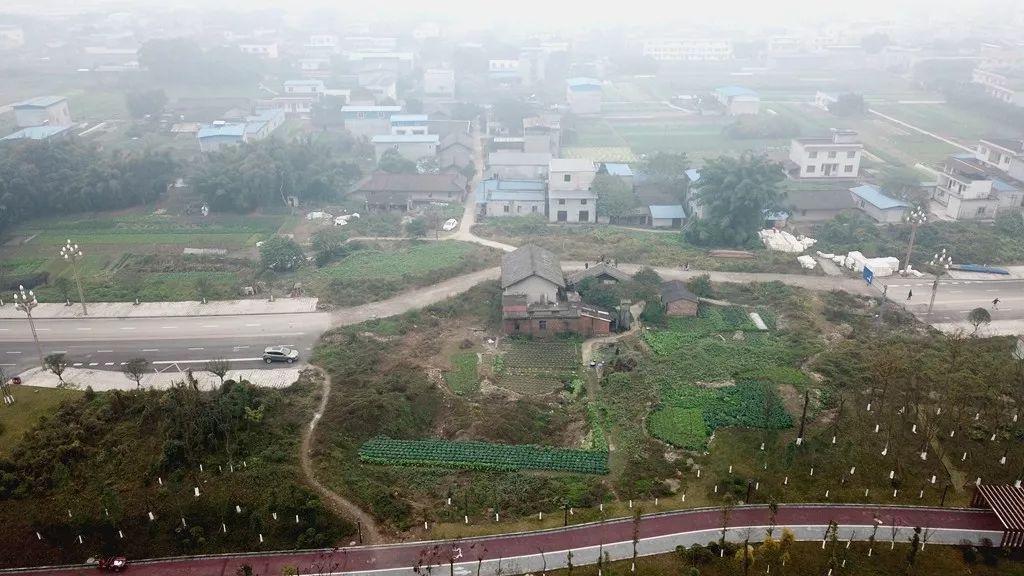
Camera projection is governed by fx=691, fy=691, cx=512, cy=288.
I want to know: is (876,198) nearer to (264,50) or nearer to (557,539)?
(557,539)

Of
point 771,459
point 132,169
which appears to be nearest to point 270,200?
point 132,169

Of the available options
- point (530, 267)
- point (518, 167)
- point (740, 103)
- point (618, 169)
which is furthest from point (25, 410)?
point (740, 103)

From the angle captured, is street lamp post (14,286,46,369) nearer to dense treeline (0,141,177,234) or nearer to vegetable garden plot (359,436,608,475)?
dense treeline (0,141,177,234)

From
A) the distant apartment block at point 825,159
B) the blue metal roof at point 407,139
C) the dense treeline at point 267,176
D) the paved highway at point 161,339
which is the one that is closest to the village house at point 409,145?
the blue metal roof at point 407,139

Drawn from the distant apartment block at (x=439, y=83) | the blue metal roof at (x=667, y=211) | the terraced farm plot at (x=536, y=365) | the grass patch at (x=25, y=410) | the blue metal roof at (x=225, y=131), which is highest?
the distant apartment block at (x=439, y=83)

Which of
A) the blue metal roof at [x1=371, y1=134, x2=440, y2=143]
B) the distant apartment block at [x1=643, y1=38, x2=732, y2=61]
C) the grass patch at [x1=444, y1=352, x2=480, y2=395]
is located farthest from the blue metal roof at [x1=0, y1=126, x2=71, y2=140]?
the distant apartment block at [x1=643, y1=38, x2=732, y2=61]

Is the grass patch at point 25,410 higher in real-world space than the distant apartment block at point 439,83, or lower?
lower

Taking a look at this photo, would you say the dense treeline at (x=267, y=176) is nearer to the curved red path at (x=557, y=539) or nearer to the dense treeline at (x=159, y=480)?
the dense treeline at (x=159, y=480)

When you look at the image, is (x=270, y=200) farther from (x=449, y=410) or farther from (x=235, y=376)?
(x=449, y=410)

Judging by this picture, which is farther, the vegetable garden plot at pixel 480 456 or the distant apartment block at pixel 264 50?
the distant apartment block at pixel 264 50
